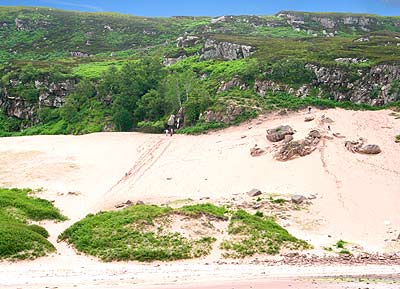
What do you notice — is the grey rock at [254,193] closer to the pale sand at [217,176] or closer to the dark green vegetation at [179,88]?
the pale sand at [217,176]

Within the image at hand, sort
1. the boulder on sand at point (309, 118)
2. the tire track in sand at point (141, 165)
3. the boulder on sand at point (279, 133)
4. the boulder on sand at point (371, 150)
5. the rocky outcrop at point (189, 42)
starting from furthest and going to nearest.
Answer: the rocky outcrop at point (189, 42), the boulder on sand at point (309, 118), the boulder on sand at point (279, 133), the boulder on sand at point (371, 150), the tire track in sand at point (141, 165)

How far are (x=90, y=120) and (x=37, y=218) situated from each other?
39.7m

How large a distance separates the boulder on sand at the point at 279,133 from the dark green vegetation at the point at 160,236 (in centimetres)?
1648

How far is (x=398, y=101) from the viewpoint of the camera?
53.2m

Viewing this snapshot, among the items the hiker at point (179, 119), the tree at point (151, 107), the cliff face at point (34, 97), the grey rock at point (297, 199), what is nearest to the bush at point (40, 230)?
the grey rock at point (297, 199)

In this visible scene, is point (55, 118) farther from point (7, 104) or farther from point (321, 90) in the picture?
point (321, 90)

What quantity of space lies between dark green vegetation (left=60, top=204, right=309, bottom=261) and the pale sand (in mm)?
1253

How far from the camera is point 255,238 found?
82.4 ft

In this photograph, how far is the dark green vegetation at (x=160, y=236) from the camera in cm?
2342

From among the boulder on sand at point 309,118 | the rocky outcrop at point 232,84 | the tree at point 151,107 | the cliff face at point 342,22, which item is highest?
the cliff face at point 342,22

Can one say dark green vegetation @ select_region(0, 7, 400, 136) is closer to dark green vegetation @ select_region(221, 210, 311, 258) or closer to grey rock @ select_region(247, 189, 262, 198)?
grey rock @ select_region(247, 189, 262, 198)

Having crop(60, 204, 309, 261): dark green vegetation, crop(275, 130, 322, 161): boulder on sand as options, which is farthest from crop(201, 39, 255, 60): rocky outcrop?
crop(60, 204, 309, 261): dark green vegetation

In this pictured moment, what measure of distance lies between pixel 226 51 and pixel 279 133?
151 feet

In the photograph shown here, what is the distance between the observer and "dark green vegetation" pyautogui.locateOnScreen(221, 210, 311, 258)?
2403cm
